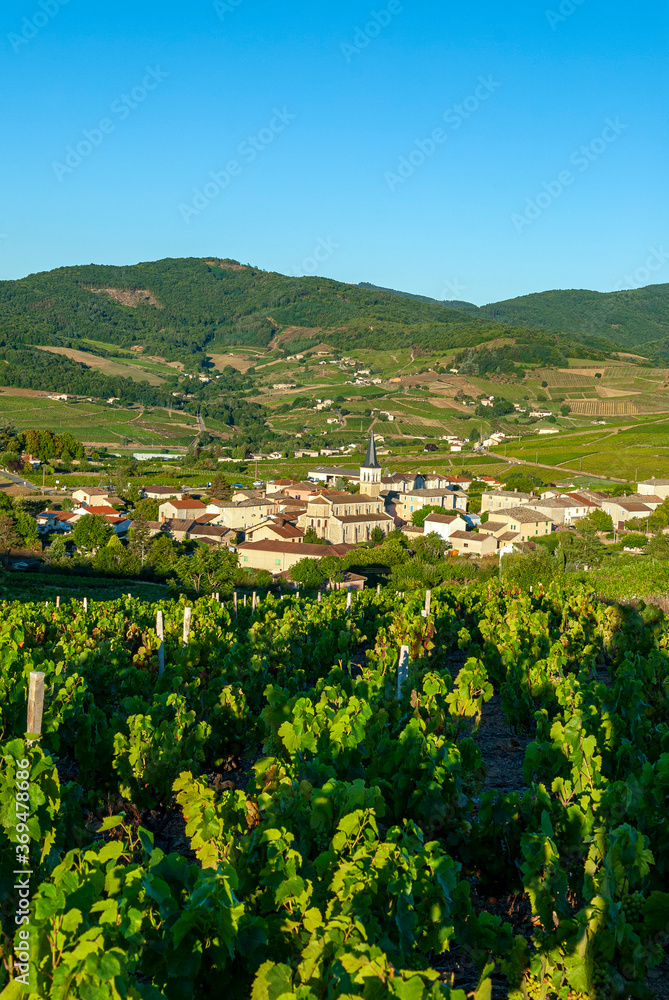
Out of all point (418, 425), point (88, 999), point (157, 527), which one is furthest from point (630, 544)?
point (418, 425)

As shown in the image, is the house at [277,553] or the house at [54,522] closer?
the house at [277,553]

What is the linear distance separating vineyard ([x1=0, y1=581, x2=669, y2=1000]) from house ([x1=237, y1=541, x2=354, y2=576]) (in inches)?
1533

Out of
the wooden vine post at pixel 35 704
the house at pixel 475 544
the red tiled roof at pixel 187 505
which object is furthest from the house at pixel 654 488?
the wooden vine post at pixel 35 704

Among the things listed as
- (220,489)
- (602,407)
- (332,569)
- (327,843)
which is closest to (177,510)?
(220,489)

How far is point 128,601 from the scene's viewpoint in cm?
1936

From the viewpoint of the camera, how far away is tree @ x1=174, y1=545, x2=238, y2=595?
125 ft

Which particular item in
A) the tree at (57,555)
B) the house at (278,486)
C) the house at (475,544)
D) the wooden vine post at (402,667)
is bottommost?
the house at (475,544)

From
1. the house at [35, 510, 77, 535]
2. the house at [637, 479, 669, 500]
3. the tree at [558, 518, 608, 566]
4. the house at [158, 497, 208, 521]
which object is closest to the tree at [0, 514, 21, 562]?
the house at [35, 510, 77, 535]

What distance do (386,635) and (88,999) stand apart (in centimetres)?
1210

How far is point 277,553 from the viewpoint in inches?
1997

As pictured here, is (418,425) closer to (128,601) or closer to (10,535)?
(10,535)

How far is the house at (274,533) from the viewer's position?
183 ft

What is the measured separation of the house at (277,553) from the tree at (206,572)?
13.4 feet

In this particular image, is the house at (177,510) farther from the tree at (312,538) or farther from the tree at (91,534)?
the tree at (312,538)
